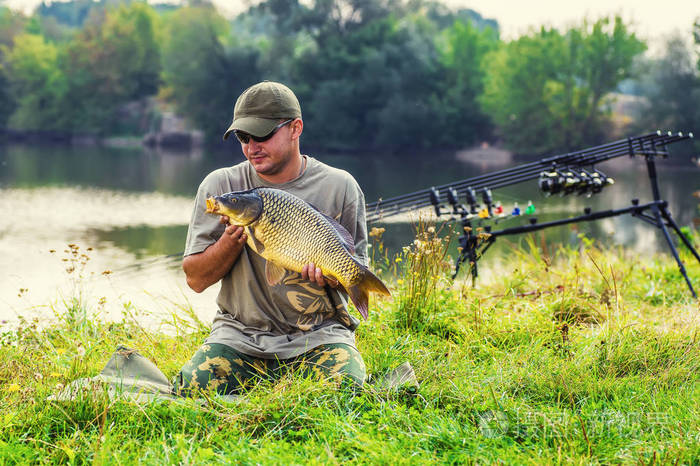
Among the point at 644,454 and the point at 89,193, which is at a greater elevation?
the point at 644,454

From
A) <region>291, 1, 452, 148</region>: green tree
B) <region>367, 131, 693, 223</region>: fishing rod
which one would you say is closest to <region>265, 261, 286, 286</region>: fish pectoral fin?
<region>367, 131, 693, 223</region>: fishing rod

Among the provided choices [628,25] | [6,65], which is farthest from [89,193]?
[6,65]

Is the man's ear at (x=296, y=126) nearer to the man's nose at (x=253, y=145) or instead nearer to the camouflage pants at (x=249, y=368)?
the man's nose at (x=253, y=145)

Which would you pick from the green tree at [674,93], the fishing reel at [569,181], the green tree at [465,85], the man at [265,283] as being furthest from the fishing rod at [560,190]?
the green tree at [465,85]

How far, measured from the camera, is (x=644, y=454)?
1.95 m

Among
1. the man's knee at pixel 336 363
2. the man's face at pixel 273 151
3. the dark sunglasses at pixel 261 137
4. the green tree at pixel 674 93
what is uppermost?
the green tree at pixel 674 93

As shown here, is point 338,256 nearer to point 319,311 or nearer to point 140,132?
point 319,311

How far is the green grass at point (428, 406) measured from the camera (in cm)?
197

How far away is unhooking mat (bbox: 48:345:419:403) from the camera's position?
7.16 feet

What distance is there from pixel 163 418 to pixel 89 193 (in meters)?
13.6

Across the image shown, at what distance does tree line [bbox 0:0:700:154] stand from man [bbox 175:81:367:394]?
24.7 m

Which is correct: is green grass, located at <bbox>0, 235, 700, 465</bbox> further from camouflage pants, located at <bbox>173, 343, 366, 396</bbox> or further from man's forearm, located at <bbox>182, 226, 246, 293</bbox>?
man's forearm, located at <bbox>182, 226, 246, 293</bbox>

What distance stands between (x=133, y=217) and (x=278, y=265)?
33.4 feet

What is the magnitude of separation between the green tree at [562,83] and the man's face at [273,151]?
82.0ft
